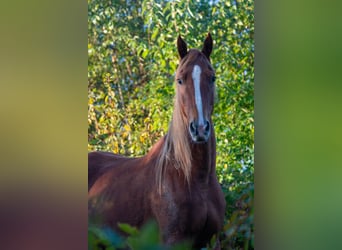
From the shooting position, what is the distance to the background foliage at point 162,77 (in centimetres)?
223

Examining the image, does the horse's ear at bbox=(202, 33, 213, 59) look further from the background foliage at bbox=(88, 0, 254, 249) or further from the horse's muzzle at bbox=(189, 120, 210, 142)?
the horse's muzzle at bbox=(189, 120, 210, 142)

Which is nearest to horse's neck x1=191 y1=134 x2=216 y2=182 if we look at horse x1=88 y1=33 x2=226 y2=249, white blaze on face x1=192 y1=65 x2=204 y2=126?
horse x1=88 y1=33 x2=226 y2=249

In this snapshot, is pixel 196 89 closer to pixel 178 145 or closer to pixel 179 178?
pixel 178 145

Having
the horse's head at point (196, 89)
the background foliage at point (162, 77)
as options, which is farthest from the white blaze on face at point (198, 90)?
the background foliage at point (162, 77)

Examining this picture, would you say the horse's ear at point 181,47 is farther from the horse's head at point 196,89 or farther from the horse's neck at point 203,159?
the horse's neck at point 203,159

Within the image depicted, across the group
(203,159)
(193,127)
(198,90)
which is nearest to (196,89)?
(198,90)

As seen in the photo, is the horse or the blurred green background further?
the horse

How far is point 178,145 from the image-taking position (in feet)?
7.48

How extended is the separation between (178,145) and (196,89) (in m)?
0.27

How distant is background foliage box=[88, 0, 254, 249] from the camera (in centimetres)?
223
